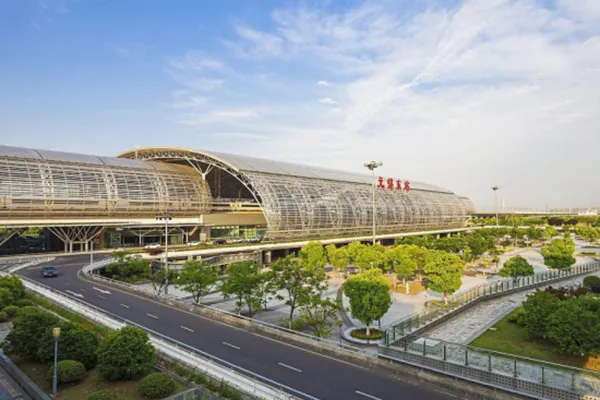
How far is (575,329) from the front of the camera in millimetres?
20688

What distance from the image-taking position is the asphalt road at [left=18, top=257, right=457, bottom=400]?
1692 cm

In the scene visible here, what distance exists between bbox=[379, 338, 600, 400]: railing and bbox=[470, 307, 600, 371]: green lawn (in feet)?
18.5

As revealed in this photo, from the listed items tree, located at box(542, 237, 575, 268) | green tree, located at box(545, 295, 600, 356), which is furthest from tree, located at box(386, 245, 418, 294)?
green tree, located at box(545, 295, 600, 356)

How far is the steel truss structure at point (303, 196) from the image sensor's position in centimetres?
6550

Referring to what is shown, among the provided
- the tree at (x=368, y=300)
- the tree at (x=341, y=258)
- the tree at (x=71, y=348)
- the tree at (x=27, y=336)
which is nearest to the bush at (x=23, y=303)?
the tree at (x=27, y=336)

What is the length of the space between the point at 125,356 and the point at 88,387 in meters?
1.99

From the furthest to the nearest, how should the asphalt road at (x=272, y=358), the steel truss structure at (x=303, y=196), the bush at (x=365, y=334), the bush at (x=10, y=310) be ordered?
the steel truss structure at (x=303, y=196), the bush at (x=10, y=310), the bush at (x=365, y=334), the asphalt road at (x=272, y=358)

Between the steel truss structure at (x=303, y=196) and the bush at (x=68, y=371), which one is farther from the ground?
the steel truss structure at (x=303, y=196)

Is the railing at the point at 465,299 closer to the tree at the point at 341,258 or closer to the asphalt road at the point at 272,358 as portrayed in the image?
the asphalt road at the point at 272,358

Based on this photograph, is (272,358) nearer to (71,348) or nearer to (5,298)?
(71,348)

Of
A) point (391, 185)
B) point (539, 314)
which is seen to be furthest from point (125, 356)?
point (391, 185)

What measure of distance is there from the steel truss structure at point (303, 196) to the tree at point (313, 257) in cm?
1294

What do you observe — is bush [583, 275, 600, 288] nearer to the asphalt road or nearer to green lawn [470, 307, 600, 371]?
green lawn [470, 307, 600, 371]

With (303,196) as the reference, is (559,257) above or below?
below
